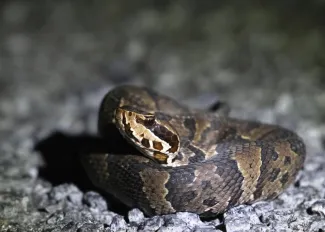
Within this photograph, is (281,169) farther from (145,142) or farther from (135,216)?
(135,216)

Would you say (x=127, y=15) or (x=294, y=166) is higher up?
(x=127, y=15)

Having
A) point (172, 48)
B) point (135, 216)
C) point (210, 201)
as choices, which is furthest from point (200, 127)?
point (172, 48)

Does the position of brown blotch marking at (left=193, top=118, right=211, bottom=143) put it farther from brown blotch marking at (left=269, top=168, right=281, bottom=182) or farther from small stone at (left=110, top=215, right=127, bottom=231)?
small stone at (left=110, top=215, right=127, bottom=231)

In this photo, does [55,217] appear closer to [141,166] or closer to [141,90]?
[141,166]

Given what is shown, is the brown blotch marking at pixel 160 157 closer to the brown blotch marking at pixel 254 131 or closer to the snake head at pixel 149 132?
the snake head at pixel 149 132

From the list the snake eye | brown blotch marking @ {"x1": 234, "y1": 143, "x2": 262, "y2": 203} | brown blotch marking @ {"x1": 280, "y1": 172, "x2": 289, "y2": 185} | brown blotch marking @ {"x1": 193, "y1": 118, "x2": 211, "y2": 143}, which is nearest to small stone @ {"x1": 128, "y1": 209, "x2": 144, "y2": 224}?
the snake eye

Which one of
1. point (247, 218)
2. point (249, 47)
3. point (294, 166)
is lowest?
point (247, 218)

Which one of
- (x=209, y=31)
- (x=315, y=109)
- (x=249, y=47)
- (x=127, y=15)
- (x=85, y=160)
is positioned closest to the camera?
(x=85, y=160)

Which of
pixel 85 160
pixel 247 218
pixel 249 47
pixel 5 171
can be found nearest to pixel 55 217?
pixel 85 160
